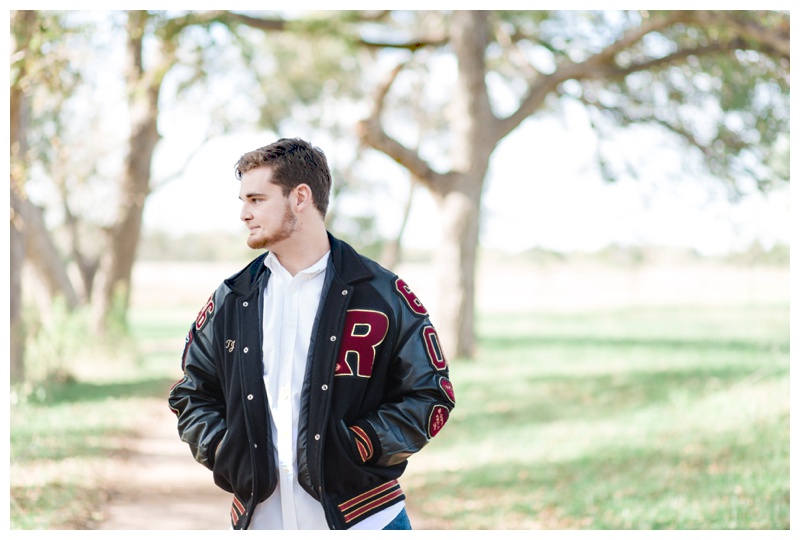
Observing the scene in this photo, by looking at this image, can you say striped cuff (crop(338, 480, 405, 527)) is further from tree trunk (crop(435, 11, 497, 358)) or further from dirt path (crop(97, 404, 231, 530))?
tree trunk (crop(435, 11, 497, 358))

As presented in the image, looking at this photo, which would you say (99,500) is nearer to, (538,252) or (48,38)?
(48,38)

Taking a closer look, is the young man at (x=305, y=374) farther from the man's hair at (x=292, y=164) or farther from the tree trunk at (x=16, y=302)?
the tree trunk at (x=16, y=302)

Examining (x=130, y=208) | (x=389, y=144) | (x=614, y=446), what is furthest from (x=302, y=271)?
(x=130, y=208)

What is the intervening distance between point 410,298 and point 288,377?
469mm

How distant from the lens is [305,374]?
9.32 ft

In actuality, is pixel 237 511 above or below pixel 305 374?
below

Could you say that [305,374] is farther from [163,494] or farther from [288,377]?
[163,494]

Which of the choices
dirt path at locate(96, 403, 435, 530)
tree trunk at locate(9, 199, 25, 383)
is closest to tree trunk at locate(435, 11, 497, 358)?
dirt path at locate(96, 403, 435, 530)

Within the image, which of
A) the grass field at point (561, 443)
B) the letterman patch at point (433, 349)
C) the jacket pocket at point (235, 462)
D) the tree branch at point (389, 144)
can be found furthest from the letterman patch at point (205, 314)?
the tree branch at point (389, 144)

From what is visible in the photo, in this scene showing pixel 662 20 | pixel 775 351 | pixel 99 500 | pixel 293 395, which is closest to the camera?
pixel 293 395

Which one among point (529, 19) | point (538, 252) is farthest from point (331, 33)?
point (538, 252)

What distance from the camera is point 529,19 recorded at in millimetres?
18625

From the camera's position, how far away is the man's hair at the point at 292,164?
9.45 feet

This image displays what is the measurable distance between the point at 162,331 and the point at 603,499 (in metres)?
27.1
